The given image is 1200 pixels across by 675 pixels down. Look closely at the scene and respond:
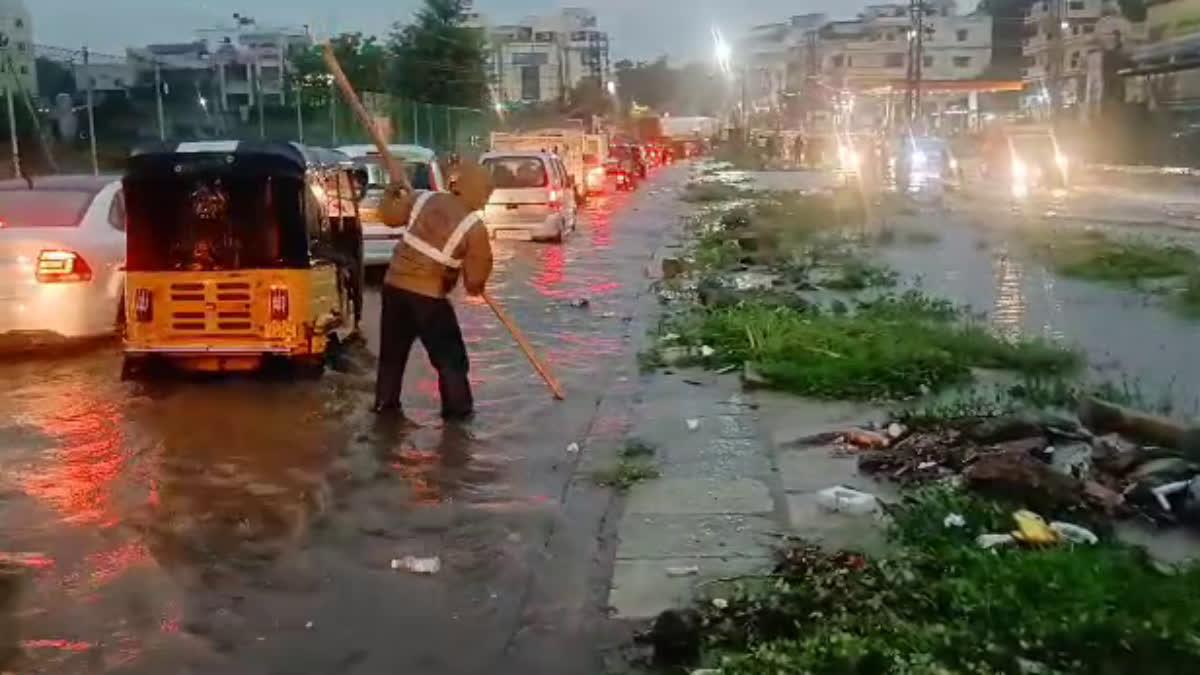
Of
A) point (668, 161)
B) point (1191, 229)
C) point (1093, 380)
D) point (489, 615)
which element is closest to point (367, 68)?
point (1191, 229)

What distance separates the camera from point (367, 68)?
58.1m

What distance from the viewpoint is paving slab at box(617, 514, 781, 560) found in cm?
700

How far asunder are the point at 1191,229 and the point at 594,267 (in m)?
12.5

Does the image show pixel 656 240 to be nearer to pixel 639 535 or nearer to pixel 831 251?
pixel 831 251

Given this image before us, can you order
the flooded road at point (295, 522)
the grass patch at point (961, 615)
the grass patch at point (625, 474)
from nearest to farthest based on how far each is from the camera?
the grass patch at point (961, 615)
the flooded road at point (295, 522)
the grass patch at point (625, 474)

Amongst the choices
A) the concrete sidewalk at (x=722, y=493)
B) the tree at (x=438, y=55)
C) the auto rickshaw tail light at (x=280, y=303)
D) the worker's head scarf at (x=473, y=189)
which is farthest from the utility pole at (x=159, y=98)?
the tree at (x=438, y=55)

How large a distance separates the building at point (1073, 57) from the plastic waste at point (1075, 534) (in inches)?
2371

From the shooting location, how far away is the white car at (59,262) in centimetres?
1279

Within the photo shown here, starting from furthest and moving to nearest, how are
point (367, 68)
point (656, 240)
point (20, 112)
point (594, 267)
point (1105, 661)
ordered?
1. point (367, 68)
2. point (656, 240)
3. point (20, 112)
4. point (594, 267)
5. point (1105, 661)

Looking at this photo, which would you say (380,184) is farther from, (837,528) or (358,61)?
(358,61)

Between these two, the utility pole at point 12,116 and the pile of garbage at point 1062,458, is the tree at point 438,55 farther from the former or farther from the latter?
the pile of garbage at point 1062,458

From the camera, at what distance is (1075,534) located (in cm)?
668

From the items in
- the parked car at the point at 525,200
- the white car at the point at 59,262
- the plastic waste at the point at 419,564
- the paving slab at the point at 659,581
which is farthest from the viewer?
the parked car at the point at 525,200

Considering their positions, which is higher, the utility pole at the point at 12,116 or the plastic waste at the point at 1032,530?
the utility pole at the point at 12,116
